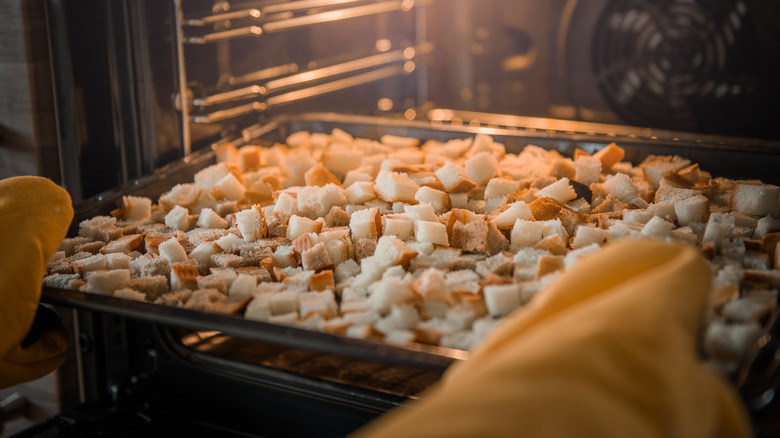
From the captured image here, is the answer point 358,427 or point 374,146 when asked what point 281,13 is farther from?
point 358,427

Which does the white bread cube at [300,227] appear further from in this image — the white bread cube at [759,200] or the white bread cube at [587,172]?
the white bread cube at [759,200]

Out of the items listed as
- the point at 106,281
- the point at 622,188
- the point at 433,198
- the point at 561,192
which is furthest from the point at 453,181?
the point at 106,281

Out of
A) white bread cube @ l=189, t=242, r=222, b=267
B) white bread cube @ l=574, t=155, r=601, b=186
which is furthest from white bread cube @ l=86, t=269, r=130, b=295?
white bread cube @ l=574, t=155, r=601, b=186

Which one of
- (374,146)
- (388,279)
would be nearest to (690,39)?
(374,146)

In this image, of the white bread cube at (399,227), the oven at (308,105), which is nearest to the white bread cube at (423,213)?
the white bread cube at (399,227)

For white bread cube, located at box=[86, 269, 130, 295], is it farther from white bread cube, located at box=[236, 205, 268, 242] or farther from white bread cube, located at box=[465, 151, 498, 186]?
white bread cube, located at box=[465, 151, 498, 186]
